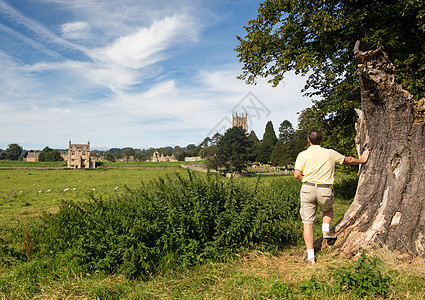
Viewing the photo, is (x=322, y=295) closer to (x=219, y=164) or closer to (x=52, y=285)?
(x=52, y=285)

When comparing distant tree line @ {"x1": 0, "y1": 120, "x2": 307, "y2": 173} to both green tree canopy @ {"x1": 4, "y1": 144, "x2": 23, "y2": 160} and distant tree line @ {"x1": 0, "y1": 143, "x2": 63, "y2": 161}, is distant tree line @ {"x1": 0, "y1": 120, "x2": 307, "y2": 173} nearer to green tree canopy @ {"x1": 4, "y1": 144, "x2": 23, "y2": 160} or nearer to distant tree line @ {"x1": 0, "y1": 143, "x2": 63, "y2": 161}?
distant tree line @ {"x1": 0, "y1": 143, "x2": 63, "y2": 161}

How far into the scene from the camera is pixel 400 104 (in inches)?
209

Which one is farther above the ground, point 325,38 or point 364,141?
point 325,38

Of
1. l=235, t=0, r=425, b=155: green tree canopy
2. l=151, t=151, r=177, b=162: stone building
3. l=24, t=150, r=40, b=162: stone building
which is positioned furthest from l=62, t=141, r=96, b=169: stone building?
l=235, t=0, r=425, b=155: green tree canopy

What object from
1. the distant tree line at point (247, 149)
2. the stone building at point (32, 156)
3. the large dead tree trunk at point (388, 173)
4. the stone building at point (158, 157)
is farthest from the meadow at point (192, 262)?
the stone building at point (158, 157)

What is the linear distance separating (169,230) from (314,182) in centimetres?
310

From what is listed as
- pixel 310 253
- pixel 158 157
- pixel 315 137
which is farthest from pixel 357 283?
pixel 158 157

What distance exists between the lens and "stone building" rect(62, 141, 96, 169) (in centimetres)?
8783

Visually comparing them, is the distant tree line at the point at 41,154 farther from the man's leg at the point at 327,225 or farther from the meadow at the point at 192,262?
the man's leg at the point at 327,225

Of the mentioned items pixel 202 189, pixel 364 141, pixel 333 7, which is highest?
pixel 333 7

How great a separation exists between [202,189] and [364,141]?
4063mm

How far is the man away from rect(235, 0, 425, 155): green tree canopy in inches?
244

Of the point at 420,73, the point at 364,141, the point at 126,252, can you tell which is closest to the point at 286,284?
the point at 126,252

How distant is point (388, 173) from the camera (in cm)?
544
